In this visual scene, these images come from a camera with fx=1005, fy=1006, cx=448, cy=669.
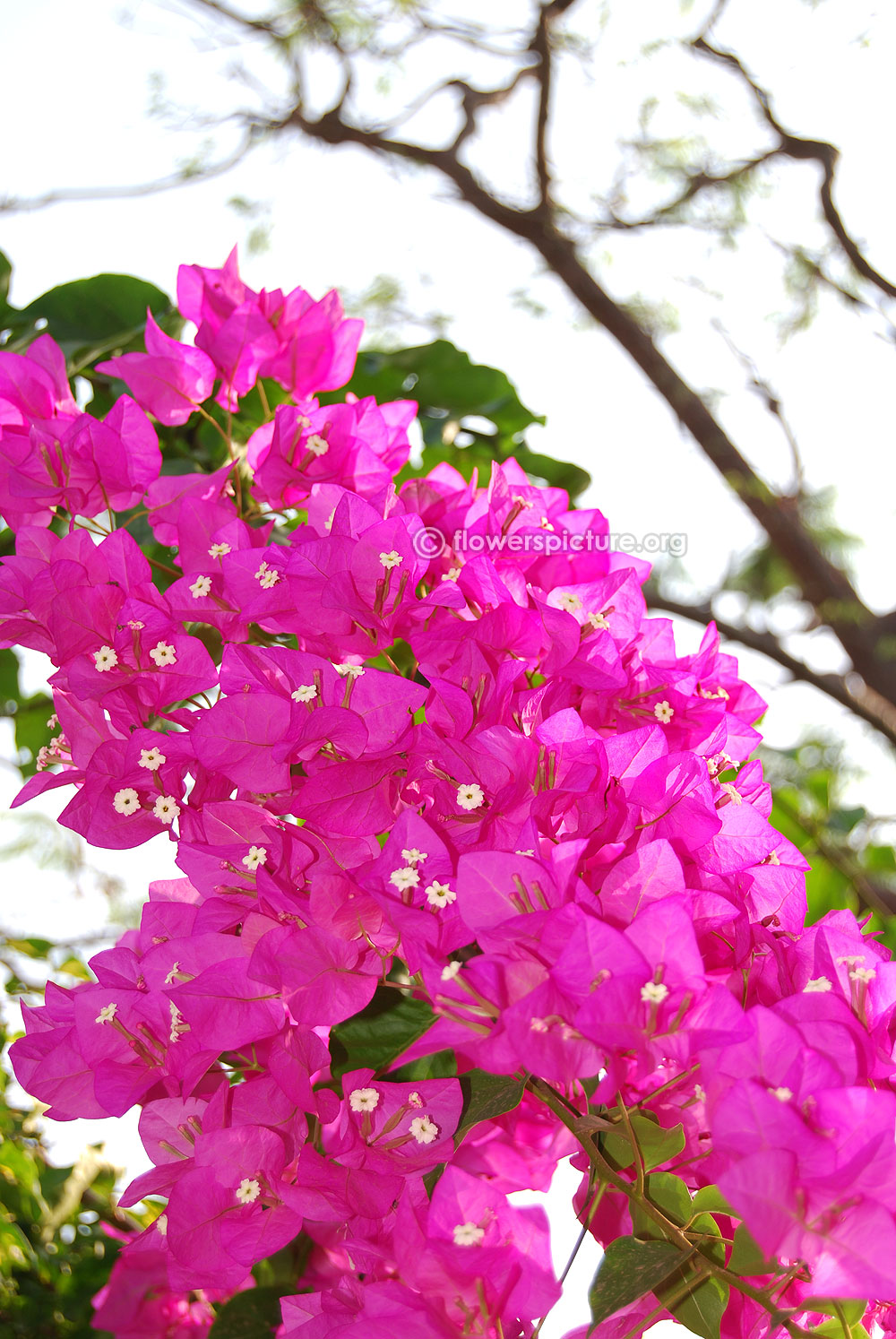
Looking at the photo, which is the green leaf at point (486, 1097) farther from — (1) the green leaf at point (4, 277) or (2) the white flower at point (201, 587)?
(1) the green leaf at point (4, 277)

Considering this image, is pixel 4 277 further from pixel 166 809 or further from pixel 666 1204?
pixel 666 1204

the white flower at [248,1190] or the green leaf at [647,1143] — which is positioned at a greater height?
the white flower at [248,1190]

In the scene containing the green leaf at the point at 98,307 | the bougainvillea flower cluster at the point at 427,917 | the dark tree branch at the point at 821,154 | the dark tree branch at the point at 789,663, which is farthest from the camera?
the dark tree branch at the point at 821,154

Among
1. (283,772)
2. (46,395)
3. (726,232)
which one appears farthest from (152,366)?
(726,232)

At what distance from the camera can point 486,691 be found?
38 cm

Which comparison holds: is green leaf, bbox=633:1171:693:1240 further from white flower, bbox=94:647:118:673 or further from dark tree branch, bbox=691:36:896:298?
dark tree branch, bbox=691:36:896:298

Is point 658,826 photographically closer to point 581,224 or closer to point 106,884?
point 106,884

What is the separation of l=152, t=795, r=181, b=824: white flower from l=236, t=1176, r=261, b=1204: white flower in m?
0.13

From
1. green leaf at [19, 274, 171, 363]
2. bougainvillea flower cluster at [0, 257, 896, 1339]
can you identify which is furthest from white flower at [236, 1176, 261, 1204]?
green leaf at [19, 274, 171, 363]

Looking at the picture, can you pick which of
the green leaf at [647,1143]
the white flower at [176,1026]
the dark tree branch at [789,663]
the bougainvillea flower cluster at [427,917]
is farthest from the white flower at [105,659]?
the dark tree branch at [789,663]

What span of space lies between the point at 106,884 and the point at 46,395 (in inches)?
40.3

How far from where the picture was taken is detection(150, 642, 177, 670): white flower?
410 mm

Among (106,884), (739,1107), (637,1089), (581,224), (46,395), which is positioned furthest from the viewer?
(581,224)

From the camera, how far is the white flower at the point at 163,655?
0.41 metres
